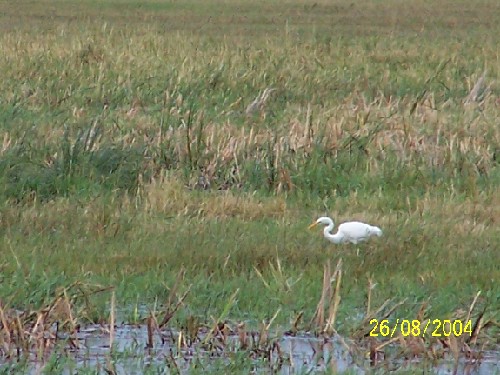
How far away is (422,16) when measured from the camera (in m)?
28.8

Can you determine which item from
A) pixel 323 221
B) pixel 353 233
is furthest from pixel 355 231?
pixel 323 221

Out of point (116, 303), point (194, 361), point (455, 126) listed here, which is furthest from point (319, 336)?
point (455, 126)

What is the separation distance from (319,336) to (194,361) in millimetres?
749

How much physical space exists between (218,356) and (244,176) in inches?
153

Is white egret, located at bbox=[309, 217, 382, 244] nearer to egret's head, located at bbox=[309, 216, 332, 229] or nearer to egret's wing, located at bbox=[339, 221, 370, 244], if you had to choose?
egret's wing, located at bbox=[339, 221, 370, 244]

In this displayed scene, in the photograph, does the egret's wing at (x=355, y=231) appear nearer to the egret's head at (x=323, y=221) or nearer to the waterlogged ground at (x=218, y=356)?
the egret's head at (x=323, y=221)

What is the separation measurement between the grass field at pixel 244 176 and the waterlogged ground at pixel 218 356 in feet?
0.55

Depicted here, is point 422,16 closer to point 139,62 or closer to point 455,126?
point 139,62
